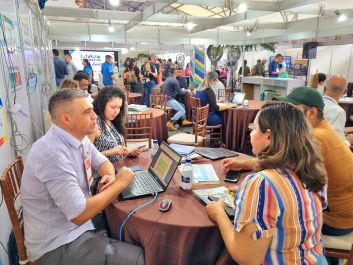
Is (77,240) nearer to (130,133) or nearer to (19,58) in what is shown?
(19,58)

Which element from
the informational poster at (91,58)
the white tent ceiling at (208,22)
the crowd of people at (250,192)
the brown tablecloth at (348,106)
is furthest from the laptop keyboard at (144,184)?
the informational poster at (91,58)

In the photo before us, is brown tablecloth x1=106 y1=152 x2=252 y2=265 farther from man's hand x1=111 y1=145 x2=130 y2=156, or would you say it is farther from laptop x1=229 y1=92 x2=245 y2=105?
laptop x1=229 y1=92 x2=245 y2=105

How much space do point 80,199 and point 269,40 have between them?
27.3ft

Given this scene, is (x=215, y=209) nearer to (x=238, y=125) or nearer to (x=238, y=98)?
(x=238, y=125)

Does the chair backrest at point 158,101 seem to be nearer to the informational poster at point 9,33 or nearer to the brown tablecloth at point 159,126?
the brown tablecloth at point 159,126

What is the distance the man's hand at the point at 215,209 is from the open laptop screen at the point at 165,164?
306mm

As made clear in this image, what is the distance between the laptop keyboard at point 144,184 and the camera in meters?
1.48

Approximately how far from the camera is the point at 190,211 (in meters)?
1.29

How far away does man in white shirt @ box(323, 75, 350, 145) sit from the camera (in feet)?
8.62

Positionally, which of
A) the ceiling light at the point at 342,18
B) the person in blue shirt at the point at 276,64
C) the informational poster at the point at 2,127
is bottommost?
the informational poster at the point at 2,127

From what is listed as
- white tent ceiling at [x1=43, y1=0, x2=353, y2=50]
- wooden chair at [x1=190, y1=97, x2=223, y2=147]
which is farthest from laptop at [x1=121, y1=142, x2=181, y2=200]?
white tent ceiling at [x1=43, y1=0, x2=353, y2=50]

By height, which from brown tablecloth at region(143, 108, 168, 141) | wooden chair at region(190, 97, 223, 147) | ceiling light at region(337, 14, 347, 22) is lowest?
wooden chair at region(190, 97, 223, 147)

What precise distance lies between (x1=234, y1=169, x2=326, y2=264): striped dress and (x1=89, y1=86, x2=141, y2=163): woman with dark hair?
122 cm

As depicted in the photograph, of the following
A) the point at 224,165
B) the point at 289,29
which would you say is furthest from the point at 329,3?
the point at 224,165
